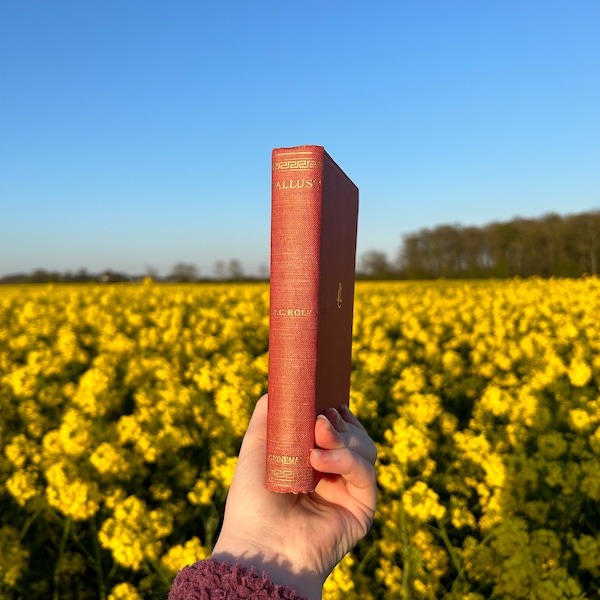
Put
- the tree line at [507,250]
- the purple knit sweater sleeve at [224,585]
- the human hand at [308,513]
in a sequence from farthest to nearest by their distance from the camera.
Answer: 1. the tree line at [507,250]
2. the human hand at [308,513]
3. the purple knit sweater sleeve at [224,585]

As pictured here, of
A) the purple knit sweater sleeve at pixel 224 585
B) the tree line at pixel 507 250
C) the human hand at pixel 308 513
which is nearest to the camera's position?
the purple knit sweater sleeve at pixel 224 585

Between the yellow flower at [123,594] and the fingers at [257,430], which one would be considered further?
the yellow flower at [123,594]

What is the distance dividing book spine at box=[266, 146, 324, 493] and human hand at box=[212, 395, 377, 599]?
0.05 metres

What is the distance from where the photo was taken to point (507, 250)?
25.5 m

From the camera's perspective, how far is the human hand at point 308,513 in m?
1.00

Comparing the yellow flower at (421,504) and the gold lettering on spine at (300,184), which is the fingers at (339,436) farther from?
the yellow flower at (421,504)

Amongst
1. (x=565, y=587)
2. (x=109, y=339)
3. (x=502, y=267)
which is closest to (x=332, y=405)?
(x=565, y=587)

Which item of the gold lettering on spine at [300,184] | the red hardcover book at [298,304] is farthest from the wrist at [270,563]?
the gold lettering on spine at [300,184]

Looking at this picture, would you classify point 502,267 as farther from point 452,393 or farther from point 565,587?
point 565,587

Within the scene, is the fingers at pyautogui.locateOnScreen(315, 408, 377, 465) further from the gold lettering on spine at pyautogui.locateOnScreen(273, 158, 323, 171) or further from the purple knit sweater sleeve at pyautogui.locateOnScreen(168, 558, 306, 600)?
the gold lettering on spine at pyautogui.locateOnScreen(273, 158, 323, 171)

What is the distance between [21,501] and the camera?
7.38 feet

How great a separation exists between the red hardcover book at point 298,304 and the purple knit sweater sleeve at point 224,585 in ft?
0.48

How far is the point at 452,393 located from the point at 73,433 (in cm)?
259

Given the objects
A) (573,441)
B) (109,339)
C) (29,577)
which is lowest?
(29,577)
